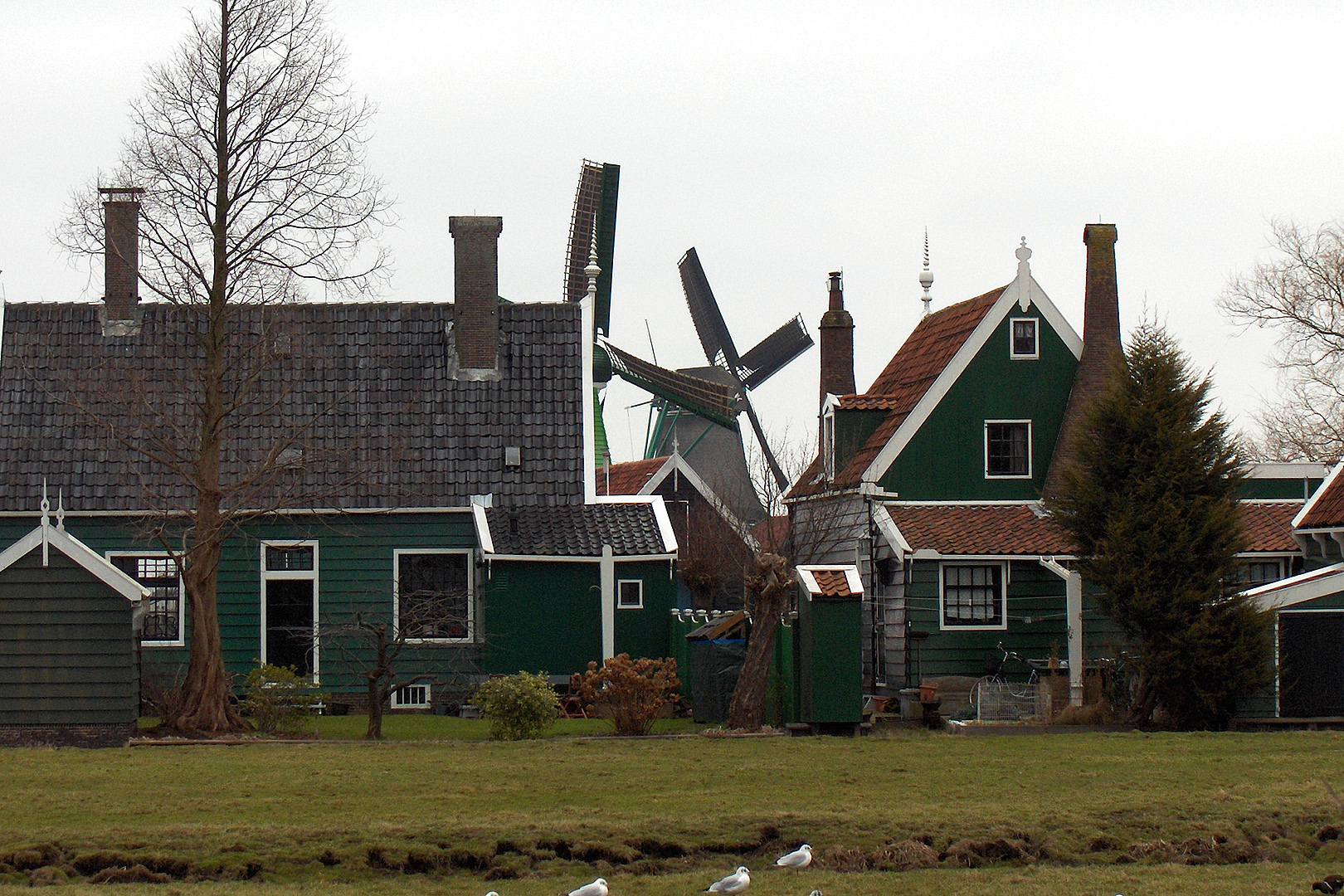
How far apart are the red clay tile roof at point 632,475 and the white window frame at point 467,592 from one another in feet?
37.4

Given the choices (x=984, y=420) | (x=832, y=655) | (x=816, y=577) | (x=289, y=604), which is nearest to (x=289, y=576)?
(x=289, y=604)

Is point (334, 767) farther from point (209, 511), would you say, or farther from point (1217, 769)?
point (1217, 769)

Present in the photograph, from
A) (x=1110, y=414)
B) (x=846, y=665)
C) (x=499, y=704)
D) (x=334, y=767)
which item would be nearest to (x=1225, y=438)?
(x=1110, y=414)

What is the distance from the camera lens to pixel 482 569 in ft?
87.1

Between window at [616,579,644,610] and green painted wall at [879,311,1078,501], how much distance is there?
441 cm

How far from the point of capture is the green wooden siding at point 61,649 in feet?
64.3

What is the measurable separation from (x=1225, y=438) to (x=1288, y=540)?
4.21 m

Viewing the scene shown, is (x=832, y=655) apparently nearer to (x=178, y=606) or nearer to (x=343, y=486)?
(x=343, y=486)

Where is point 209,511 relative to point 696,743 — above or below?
above

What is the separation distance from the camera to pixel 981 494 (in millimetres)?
26719

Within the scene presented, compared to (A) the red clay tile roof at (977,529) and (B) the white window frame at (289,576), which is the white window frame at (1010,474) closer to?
(A) the red clay tile roof at (977,529)

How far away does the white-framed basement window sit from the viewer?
26.4m

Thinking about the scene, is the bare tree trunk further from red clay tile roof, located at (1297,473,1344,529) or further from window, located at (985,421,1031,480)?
red clay tile roof, located at (1297,473,1344,529)

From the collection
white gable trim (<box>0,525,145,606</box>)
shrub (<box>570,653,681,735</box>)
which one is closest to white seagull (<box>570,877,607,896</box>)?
shrub (<box>570,653,681,735</box>)
